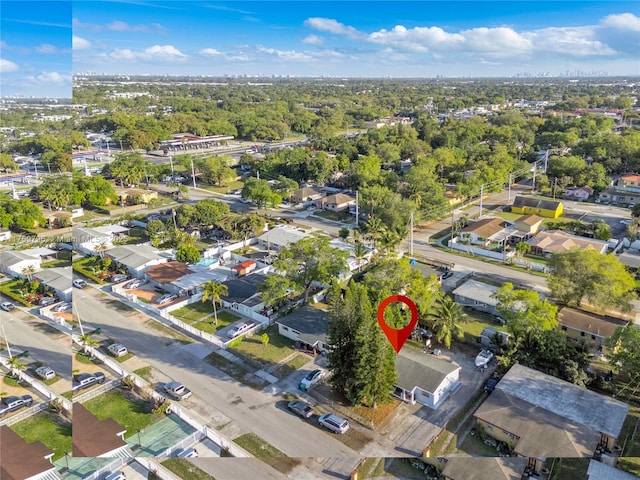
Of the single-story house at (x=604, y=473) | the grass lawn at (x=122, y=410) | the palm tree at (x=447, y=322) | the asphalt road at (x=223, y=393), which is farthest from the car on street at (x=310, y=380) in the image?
the single-story house at (x=604, y=473)

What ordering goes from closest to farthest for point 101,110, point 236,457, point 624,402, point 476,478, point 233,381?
point 476,478
point 236,457
point 624,402
point 233,381
point 101,110

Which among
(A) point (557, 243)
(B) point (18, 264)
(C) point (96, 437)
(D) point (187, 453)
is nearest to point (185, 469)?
(D) point (187, 453)

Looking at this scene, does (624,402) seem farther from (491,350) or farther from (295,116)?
(295,116)

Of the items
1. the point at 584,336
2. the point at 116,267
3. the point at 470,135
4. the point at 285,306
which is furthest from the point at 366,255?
the point at 470,135

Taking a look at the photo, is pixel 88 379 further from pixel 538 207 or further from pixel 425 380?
pixel 538 207

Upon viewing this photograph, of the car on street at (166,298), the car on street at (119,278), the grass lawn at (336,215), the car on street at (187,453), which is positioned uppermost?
the grass lawn at (336,215)

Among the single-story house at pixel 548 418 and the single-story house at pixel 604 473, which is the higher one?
the single-story house at pixel 548 418

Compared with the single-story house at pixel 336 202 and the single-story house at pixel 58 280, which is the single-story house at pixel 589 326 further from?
the single-story house at pixel 58 280
